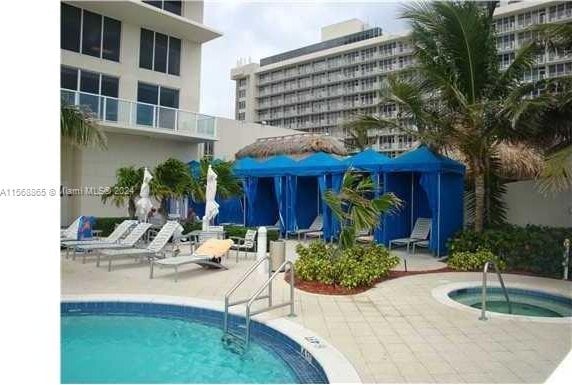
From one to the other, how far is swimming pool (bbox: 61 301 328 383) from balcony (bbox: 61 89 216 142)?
11311 millimetres

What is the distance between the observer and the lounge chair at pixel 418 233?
13.7m

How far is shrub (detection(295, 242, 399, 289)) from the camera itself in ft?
28.9

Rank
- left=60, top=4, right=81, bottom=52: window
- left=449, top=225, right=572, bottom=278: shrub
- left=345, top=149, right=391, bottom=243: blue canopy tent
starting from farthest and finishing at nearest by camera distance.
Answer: left=60, top=4, right=81, bottom=52: window < left=345, top=149, right=391, bottom=243: blue canopy tent < left=449, top=225, right=572, bottom=278: shrub

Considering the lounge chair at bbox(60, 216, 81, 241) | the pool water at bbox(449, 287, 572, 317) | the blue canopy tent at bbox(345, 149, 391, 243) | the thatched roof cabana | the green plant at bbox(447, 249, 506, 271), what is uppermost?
the thatched roof cabana

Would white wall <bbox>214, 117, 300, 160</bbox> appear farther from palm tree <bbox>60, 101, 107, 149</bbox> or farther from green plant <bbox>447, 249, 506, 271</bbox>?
green plant <bbox>447, 249, 506, 271</bbox>

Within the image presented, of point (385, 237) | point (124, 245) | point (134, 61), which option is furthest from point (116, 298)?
point (134, 61)

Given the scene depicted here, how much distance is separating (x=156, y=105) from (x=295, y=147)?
6.63 meters

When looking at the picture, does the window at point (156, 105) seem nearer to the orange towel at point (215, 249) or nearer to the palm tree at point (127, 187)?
the palm tree at point (127, 187)

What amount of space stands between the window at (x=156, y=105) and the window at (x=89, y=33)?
1962mm

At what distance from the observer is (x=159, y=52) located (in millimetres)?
22469

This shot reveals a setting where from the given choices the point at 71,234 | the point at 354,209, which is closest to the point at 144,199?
the point at 71,234

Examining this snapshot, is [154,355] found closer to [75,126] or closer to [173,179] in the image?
[75,126]

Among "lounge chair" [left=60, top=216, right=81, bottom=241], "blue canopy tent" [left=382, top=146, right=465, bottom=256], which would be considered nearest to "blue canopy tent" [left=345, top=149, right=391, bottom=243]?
"blue canopy tent" [left=382, top=146, right=465, bottom=256]
